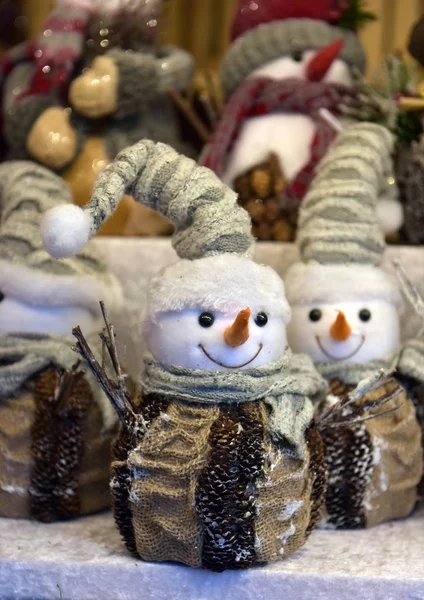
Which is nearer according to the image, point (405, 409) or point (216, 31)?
point (405, 409)

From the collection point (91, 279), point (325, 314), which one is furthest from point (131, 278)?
point (325, 314)

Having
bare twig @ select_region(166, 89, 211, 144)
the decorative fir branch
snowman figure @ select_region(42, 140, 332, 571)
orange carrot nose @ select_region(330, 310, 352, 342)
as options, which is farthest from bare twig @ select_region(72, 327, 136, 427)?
the decorative fir branch

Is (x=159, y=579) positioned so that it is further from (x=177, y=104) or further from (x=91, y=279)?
(x=177, y=104)

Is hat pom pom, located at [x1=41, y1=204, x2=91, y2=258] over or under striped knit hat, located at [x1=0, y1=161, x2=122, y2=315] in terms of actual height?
over

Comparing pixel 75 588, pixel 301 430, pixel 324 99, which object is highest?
pixel 324 99

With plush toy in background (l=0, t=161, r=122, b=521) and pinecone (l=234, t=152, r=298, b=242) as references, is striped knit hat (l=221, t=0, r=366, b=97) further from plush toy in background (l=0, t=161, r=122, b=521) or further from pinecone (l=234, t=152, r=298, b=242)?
plush toy in background (l=0, t=161, r=122, b=521)

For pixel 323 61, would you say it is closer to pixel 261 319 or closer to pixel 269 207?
pixel 269 207
